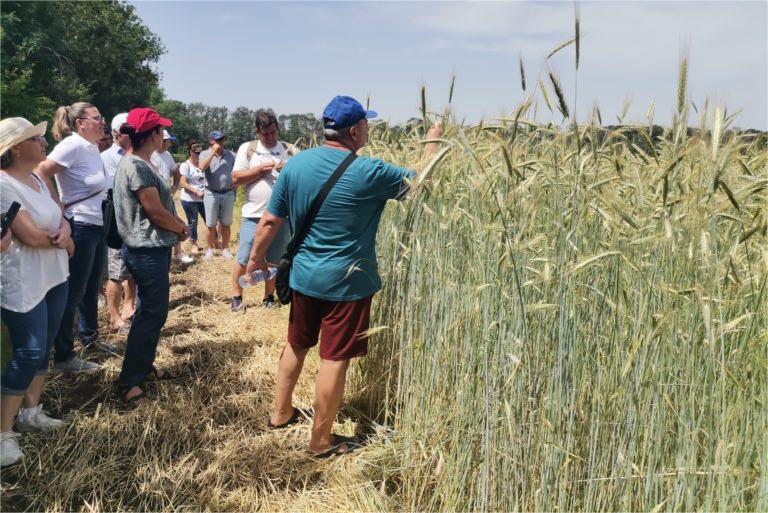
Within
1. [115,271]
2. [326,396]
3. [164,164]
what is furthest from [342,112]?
[164,164]

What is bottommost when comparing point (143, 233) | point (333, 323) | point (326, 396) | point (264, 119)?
point (326, 396)

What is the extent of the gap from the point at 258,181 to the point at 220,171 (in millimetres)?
2438

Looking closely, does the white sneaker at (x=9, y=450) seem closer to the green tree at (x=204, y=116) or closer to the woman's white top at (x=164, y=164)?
the woman's white top at (x=164, y=164)

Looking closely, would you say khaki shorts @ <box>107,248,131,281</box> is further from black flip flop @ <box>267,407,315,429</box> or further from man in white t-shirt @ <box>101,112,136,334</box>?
black flip flop @ <box>267,407,315,429</box>

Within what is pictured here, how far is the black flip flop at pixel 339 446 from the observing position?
281 centimetres

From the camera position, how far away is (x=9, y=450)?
2545 mm

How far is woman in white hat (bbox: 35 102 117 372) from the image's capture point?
11.4 ft

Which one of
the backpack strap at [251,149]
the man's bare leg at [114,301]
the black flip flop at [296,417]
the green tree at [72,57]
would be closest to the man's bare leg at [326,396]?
the black flip flop at [296,417]

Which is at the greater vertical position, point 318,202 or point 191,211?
point 318,202

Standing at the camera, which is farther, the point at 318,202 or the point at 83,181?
the point at 83,181

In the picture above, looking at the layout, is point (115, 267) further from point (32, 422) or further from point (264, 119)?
point (264, 119)

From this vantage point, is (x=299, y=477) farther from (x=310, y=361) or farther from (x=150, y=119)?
(x=150, y=119)

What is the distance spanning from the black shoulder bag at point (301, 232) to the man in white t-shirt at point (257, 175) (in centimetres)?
197

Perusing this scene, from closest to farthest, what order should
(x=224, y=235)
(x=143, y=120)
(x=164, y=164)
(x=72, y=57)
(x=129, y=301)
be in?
(x=143, y=120) < (x=129, y=301) < (x=164, y=164) < (x=224, y=235) < (x=72, y=57)
